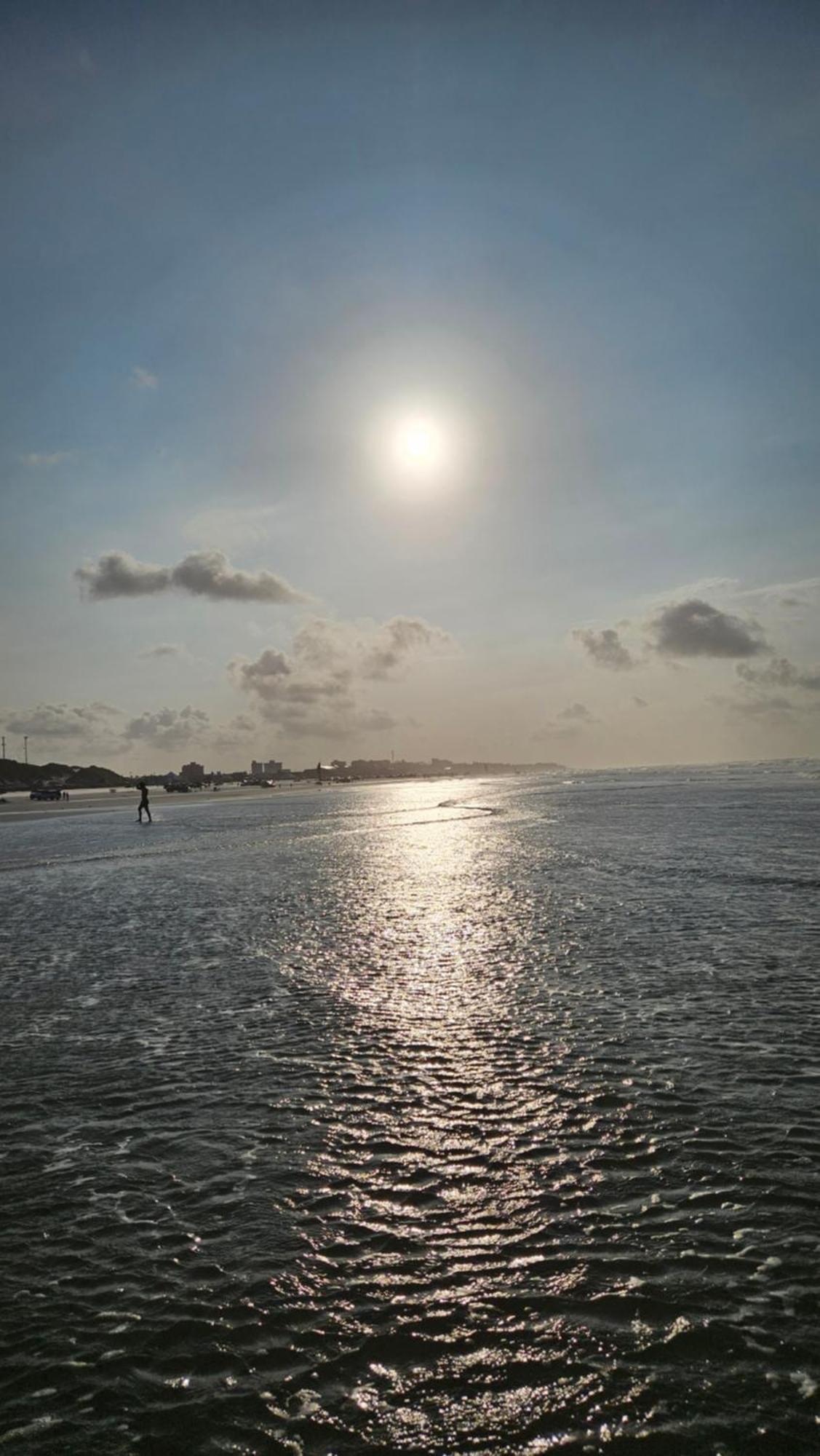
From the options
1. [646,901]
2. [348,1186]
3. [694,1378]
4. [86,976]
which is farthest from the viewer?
[646,901]

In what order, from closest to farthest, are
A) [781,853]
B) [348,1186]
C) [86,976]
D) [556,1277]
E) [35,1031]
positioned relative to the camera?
[556,1277]
[348,1186]
[35,1031]
[86,976]
[781,853]

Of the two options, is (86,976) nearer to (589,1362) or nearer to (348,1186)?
(348,1186)

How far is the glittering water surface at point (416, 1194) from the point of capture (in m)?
6.23

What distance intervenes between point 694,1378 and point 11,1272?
5.89 m

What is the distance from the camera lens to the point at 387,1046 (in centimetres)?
1431

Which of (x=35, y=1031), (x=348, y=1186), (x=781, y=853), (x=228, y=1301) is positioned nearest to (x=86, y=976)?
(x=35, y=1031)

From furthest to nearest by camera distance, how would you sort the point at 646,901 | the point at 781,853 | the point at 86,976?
the point at 781,853 → the point at 646,901 → the point at 86,976

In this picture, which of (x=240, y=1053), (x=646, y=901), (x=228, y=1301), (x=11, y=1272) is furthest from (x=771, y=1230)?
(x=646, y=901)

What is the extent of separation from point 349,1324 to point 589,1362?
187 cm

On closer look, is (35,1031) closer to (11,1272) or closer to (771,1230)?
(11,1272)

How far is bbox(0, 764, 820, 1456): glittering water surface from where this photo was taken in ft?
20.4

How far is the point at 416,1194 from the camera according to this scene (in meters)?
9.14

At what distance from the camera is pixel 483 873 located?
38156 millimetres

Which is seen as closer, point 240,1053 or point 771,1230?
point 771,1230
